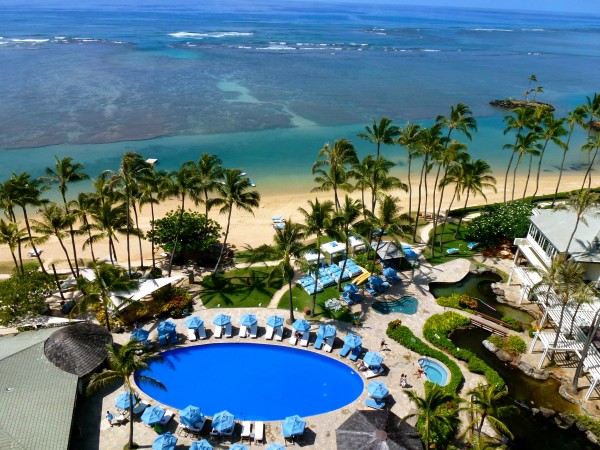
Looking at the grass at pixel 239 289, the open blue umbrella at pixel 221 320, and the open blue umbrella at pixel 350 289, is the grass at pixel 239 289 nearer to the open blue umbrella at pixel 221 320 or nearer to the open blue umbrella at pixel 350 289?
the open blue umbrella at pixel 221 320

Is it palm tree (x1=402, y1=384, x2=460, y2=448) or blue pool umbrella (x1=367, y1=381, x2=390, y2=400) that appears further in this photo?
blue pool umbrella (x1=367, y1=381, x2=390, y2=400)

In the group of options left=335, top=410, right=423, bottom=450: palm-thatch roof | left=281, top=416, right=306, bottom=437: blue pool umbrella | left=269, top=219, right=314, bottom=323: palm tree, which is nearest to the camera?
left=335, top=410, right=423, bottom=450: palm-thatch roof

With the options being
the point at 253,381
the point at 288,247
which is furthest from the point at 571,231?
the point at 253,381

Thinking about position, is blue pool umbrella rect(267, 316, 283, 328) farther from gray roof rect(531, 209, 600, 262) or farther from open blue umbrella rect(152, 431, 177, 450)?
gray roof rect(531, 209, 600, 262)

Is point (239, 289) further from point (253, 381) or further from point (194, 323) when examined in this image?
point (253, 381)

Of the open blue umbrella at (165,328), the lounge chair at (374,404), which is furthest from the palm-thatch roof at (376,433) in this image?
the open blue umbrella at (165,328)

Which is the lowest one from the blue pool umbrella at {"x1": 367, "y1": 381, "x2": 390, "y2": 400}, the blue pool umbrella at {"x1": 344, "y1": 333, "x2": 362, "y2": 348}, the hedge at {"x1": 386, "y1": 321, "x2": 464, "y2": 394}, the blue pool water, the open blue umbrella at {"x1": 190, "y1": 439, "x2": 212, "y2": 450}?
the blue pool water

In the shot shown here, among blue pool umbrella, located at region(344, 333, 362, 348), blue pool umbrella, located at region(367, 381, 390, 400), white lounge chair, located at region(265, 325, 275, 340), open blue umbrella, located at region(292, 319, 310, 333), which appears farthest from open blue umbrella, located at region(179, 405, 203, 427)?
blue pool umbrella, located at region(344, 333, 362, 348)
